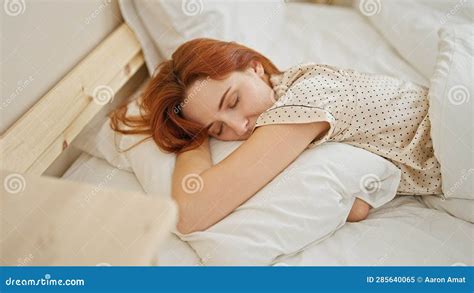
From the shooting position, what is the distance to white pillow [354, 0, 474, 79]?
1389 mm

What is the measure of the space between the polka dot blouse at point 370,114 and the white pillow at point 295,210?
0.19 ft

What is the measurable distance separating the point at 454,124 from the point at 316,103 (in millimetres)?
302

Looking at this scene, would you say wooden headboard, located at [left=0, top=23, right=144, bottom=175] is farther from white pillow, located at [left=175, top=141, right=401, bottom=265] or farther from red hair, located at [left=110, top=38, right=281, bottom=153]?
white pillow, located at [left=175, top=141, right=401, bottom=265]

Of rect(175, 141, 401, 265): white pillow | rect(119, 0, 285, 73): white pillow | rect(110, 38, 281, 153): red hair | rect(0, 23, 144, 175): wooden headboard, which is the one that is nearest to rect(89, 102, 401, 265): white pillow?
rect(175, 141, 401, 265): white pillow

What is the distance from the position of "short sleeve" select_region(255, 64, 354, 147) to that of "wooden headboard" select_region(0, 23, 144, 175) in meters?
0.45

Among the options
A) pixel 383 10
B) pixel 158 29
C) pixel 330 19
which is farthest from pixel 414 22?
pixel 158 29

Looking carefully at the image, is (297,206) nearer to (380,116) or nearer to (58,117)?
(380,116)

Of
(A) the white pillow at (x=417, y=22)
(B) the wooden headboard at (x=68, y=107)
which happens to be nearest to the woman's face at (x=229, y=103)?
(B) the wooden headboard at (x=68, y=107)

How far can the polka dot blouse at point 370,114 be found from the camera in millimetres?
1047

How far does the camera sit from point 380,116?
111cm

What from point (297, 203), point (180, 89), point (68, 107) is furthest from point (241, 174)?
point (68, 107)

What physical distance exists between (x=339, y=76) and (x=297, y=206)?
351 mm

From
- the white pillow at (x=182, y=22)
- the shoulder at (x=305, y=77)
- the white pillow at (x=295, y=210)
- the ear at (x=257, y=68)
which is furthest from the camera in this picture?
the white pillow at (x=182, y=22)

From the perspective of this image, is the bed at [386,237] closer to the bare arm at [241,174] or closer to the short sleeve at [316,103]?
the bare arm at [241,174]
